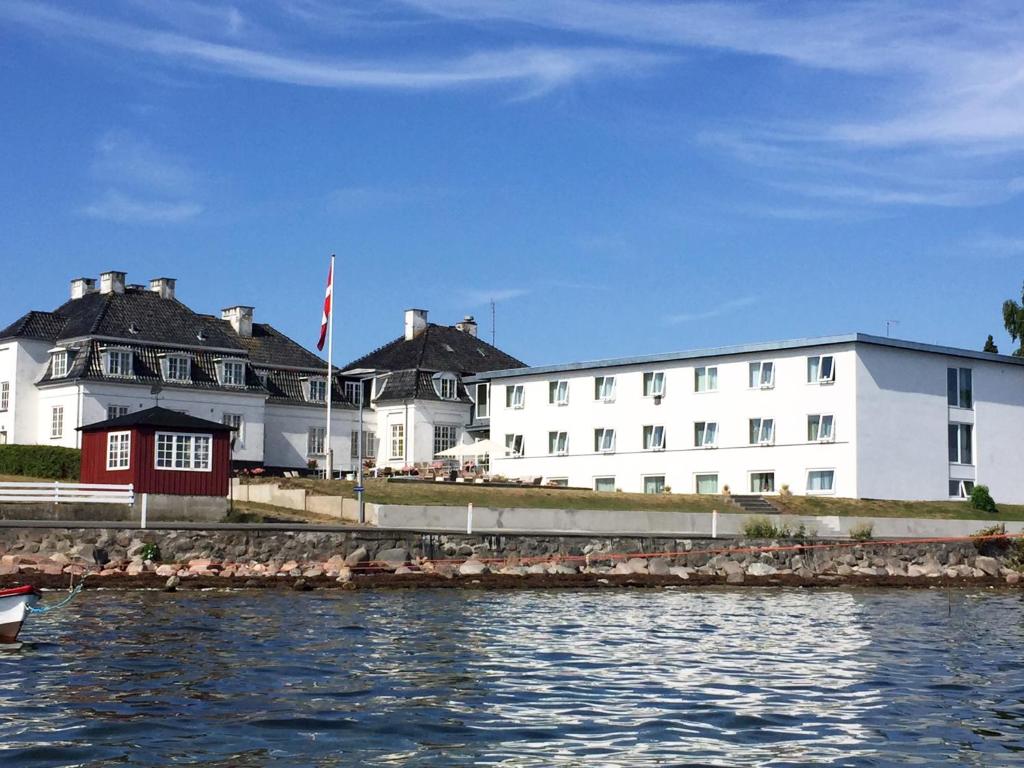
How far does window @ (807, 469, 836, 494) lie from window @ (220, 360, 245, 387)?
106 ft

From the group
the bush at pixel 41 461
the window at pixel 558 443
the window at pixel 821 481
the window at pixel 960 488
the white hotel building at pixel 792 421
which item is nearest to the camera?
the bush at pixel 41 461

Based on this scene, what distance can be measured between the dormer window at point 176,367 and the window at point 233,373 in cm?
198

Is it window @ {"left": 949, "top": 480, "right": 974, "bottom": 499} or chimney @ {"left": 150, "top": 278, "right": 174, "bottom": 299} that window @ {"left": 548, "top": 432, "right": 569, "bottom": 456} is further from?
chimney @ {"left": 150, "top": 278, "right": 174, "bottom": 299}

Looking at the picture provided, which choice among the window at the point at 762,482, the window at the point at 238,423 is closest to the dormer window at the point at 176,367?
the window at the point at 238,423

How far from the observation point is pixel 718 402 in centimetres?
6988

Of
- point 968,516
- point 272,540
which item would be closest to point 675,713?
point 272,540

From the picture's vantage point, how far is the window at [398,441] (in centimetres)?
8262

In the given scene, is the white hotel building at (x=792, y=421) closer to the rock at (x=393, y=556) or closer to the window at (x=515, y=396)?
the window at (x=515, y=396)

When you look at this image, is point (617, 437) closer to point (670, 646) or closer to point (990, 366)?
point (990, 366)

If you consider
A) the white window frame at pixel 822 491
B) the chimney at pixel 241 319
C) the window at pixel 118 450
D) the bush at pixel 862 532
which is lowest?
the bush at pixel 862 532

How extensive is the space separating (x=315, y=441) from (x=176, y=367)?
1040 cm

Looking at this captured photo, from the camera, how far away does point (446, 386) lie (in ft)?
277

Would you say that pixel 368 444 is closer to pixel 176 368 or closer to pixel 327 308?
pixel 176 368

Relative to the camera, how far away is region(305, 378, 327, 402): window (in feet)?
269
